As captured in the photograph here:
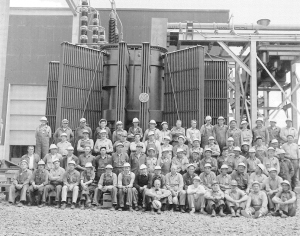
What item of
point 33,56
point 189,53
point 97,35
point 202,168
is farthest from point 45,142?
point 33,56

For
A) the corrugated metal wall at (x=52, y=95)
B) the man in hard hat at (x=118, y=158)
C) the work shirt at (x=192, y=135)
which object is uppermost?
the corrugated metal wall at (x=52, y=95)

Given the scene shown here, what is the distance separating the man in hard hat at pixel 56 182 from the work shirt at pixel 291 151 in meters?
6.69

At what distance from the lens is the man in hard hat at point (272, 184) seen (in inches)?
487

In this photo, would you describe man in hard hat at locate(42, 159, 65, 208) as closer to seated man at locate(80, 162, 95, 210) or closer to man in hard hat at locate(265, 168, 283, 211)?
seated man at locate(80, 162, 95, 210)

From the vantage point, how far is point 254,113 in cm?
1788

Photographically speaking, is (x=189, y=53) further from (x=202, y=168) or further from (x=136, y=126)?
A: (x=202, y=168)

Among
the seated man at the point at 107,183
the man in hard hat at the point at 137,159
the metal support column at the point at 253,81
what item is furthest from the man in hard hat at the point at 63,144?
the metal support column at the point at 253,81

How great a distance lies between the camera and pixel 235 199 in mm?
12305

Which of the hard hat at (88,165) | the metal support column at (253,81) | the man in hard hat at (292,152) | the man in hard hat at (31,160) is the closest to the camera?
the hard hat at (88,165)

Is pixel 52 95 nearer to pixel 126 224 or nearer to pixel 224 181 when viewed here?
pixel 224 181

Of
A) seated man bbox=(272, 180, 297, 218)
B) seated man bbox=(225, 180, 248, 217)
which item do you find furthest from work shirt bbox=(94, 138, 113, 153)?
seated man bbox=(272, 180, 297, 218)

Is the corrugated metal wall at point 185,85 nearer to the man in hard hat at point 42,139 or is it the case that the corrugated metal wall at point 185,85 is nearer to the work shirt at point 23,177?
the man in hard hat at point 42,139

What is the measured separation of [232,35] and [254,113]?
343 cm

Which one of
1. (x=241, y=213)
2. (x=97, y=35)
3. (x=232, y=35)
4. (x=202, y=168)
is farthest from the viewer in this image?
(x=97, y=35)
